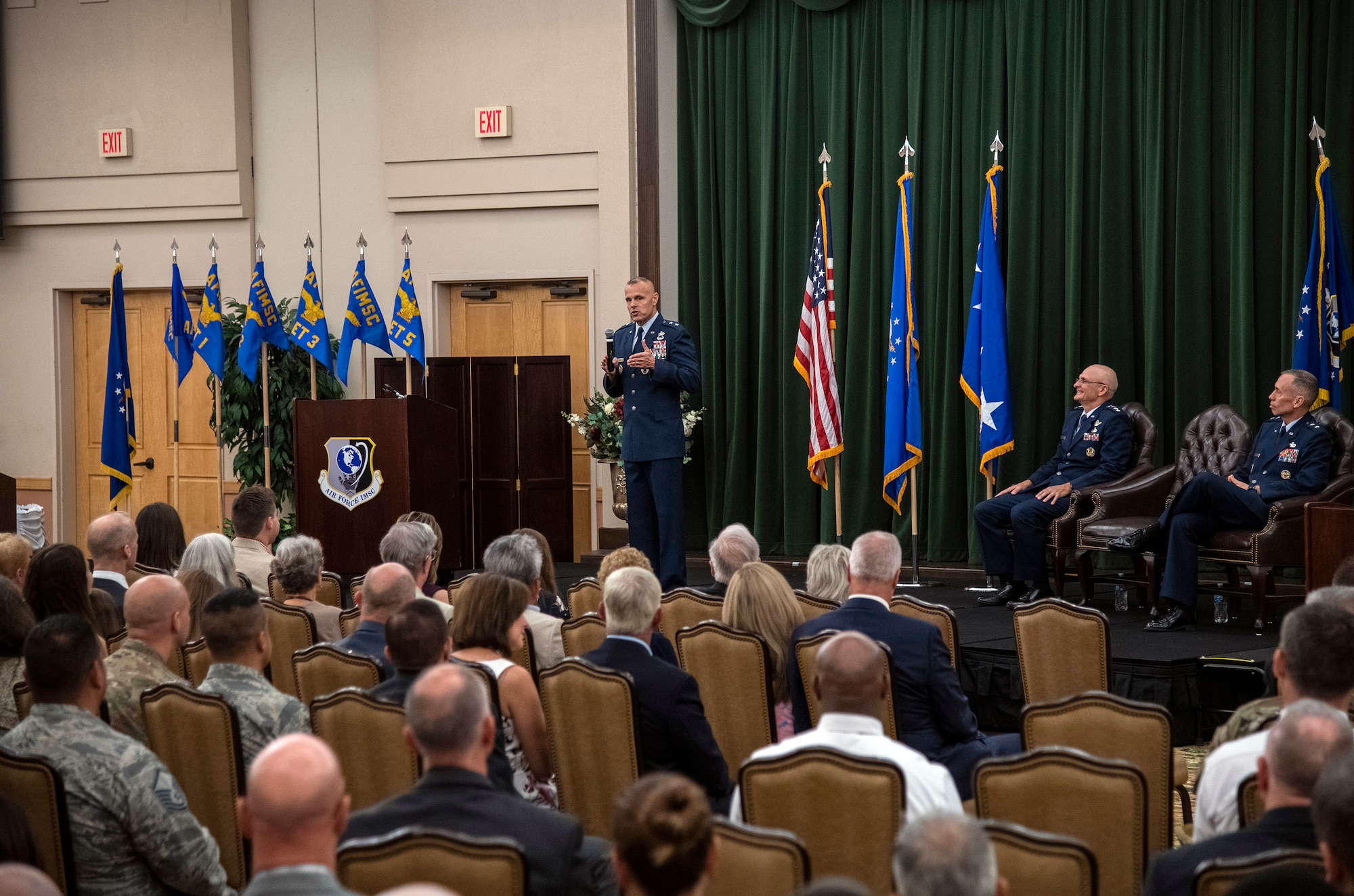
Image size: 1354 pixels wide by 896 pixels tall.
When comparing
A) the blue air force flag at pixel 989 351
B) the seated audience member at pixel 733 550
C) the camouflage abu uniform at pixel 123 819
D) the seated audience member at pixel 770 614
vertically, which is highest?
the blue air force flag at pixel 989 351

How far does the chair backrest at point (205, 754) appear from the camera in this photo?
336 centimetres

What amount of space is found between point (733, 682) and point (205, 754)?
4.82 feet

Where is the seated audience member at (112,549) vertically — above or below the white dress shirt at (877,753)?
above

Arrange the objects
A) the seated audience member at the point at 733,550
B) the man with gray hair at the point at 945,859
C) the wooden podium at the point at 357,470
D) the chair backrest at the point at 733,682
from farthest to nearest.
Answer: the wooden podium at the point at 357,470
the seated audience member at the point at 733,550
the chair backrest at the point at 733,682
the man with gray hair at the point at 945,859

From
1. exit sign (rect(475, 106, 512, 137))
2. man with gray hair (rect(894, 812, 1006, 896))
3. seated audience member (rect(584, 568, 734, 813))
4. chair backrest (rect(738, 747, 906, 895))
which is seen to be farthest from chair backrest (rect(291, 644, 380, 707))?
exit sign (rect(475, 106, 512, 137))

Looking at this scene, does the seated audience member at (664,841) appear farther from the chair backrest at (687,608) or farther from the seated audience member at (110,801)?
the chair backrest at (687,608)

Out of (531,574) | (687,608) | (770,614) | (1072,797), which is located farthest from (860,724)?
(687,608)

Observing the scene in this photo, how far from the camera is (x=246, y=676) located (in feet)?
11.6

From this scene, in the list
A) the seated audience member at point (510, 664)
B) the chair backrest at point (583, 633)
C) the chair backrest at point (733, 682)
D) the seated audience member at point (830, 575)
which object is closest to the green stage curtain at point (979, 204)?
the seated audience member at point (830, 575)

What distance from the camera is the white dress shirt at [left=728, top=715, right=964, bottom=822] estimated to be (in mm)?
2822

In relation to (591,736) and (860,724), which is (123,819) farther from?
(860,724)

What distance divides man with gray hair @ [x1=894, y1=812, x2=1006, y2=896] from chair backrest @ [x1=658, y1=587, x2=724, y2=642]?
10.3 feet

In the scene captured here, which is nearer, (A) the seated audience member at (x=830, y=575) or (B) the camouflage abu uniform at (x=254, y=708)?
(B) the camouflage abu uniform at (x=254, y=708)

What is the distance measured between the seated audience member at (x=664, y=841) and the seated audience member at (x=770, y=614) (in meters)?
2.26
